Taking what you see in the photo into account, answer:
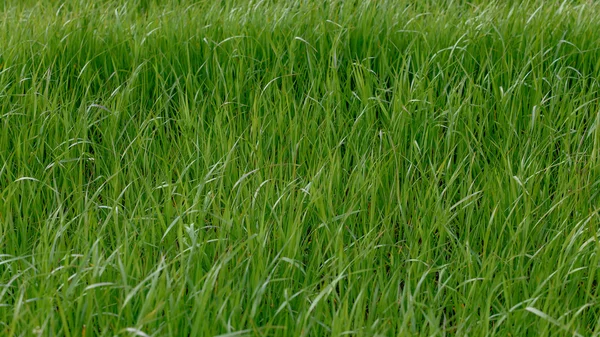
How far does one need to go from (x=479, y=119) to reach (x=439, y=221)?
2.64 ft

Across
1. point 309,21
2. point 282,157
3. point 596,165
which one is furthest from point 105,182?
point 596,165

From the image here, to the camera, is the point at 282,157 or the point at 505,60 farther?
the point at 505,60

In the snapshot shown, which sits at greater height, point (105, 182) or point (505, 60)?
point (505, 60)

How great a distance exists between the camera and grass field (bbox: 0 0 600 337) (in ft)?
6.95

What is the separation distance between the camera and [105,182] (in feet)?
8.66

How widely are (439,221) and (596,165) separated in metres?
0.68

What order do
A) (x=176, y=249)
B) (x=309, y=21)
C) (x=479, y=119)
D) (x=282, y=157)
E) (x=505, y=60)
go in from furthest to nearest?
(x=309, y=21) < (x=505, y=60) < (x=479, y=119) < (x=282, y=157) < (x=176, y=249)

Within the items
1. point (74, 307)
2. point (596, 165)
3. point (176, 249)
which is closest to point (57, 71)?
point (176, 249)

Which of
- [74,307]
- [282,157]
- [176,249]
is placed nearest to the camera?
[74,307]

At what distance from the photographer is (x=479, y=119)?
3.11 meters

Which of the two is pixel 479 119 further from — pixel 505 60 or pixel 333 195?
pixel 333 195

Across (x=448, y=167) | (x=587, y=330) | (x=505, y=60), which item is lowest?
(x=587, y=330)

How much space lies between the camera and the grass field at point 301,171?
2.12 m

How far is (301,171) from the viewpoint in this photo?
9.21ft
